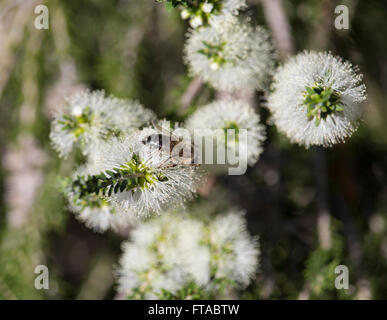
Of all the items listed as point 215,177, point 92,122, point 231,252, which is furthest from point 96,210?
point 215,177

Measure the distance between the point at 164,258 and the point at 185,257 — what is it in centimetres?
9

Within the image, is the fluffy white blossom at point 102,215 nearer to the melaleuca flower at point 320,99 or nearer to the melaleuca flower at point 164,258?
the melaleuca flower at point 164,258

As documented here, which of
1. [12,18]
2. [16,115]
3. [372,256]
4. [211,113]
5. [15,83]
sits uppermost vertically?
[12,18]

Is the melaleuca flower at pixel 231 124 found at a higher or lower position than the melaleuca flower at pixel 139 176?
higher

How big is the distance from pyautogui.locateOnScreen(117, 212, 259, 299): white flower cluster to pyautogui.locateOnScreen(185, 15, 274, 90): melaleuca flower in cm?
66

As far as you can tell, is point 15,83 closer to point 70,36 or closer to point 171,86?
point 70,36

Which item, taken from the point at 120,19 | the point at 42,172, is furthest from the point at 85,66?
the point at 42,172

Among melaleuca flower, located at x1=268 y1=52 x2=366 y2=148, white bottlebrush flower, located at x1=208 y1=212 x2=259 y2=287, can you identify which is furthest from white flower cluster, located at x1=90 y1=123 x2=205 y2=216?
white bottlebrush flower, located at x1=208 y1=212 x2=259 y2=287

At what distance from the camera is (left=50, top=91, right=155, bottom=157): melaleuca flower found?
1.44 metres

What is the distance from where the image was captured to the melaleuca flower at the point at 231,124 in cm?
150

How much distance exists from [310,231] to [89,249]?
1985mm

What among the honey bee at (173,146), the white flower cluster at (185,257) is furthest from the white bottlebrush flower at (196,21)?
the white flower cluster at (185,257)

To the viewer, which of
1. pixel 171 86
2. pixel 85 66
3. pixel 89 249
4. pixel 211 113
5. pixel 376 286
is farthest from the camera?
pixel 89 249

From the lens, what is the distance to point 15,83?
2271 millimetres
